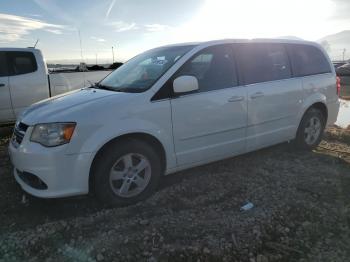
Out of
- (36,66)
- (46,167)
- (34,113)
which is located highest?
(36,66)

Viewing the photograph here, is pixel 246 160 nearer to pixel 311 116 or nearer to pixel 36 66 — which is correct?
pixel 311 116

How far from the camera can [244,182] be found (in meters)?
4.61

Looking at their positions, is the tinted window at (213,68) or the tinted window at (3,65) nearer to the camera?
the tinted window at (213,68)

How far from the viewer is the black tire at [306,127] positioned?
18.9 feet

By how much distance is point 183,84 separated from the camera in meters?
3.99

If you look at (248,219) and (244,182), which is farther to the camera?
(244,182)

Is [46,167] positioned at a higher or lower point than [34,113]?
lower

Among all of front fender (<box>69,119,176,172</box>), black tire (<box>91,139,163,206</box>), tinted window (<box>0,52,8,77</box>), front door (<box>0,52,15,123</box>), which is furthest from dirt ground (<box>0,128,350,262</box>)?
tinted window (<box>0,52,8,77</box>)

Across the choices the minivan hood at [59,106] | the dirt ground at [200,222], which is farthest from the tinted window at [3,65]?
the minivan hood at [59,106]

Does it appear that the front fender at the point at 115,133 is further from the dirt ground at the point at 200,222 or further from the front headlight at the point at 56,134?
the dirt ground at the point at 200,222

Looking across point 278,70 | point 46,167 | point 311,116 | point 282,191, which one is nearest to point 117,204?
point 46,167

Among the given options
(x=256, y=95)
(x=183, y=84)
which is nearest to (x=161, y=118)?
(x=183, y=84)

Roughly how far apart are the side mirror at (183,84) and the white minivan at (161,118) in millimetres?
11

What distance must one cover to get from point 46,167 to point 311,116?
14.0 ft
